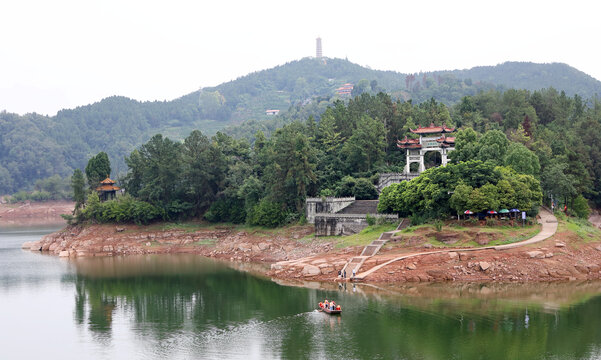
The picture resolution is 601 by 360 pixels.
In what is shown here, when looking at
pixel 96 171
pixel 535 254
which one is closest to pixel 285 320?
pixel 535 254

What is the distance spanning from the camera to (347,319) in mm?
45938

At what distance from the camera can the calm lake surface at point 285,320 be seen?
130 ft

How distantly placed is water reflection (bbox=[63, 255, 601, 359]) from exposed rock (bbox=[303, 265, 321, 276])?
3038 mm

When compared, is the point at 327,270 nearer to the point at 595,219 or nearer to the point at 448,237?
the point at 448,237

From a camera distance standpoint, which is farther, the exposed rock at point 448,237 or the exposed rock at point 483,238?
the exposed rock at point 448,237

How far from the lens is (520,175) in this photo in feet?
221

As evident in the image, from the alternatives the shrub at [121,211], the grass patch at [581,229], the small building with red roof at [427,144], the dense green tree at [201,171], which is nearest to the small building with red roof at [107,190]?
the shrub at [121,211]

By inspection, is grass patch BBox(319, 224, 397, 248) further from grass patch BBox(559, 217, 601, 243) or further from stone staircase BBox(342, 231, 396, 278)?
grass patch BBox(559, 217, 601, 243)

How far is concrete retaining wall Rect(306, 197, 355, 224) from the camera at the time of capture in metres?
77.1

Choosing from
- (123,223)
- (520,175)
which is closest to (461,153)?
(520,175)

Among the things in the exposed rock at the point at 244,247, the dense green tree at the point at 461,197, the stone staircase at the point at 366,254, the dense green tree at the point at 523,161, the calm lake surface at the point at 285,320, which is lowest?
the calm lake surface at the point at 285,320

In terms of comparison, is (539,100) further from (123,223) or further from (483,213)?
(123,223)

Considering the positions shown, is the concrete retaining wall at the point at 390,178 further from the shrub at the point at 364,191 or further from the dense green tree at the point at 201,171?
the dense green tree at the point at 201,171

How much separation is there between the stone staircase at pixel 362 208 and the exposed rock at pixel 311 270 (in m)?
15.3
